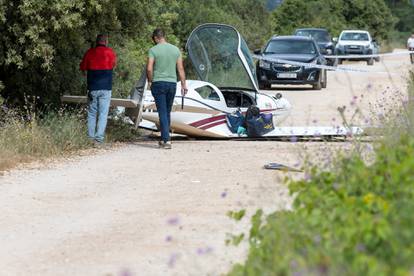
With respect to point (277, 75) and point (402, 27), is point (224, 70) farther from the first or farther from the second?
point (402, 27)

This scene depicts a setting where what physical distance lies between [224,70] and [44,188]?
24.9ft

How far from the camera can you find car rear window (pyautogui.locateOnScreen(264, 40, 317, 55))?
111 feet

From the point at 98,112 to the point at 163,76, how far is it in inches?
46.9

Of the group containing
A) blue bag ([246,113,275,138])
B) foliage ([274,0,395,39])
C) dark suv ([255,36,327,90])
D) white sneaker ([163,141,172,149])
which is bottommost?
foliage ([274,0,395,39])

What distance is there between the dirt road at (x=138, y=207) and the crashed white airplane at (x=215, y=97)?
0.63 m

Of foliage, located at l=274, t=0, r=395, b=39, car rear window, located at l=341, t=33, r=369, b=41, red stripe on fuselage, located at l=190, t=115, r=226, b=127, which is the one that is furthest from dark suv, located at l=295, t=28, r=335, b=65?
red stripe on fuselage, located at l=190, t=115, r=226, b=127

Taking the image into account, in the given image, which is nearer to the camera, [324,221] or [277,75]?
[324,221]

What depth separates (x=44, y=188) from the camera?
40.9ft

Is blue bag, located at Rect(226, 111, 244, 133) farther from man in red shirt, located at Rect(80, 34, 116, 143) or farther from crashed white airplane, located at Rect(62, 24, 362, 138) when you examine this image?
man in red shirt, located at Rect(80, 34, 116, 143)

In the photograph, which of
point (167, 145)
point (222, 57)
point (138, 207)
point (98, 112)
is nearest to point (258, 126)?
point (167, 145)

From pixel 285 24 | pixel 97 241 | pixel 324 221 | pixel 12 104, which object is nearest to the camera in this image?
pixel 324 221

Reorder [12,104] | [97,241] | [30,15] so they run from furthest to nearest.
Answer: [12,104]
[30,15]
[97,241]

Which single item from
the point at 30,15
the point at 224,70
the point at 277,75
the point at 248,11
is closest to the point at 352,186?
the point at 30,15

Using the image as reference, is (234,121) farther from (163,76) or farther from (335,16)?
(335,16)
